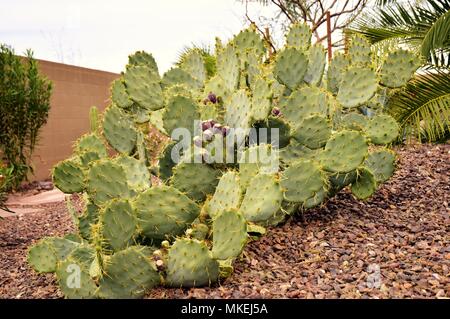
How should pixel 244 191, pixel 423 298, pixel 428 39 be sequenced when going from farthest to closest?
pixel 428 39 < pixel 244 191 < pixel 423 298

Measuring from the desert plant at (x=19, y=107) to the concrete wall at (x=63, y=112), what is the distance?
0.54 metres

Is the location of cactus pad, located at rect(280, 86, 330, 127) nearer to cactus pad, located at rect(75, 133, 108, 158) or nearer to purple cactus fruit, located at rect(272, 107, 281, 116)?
purple cactus fruit, located at rect(272, 107, 281, 116)

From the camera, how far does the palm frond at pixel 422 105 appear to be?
8.01m

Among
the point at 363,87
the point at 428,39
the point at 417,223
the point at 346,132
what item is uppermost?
the point at 428,39

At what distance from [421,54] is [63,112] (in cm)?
779

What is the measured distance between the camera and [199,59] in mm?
4938

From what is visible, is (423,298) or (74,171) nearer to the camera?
(423,298)

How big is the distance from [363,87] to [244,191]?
1617mm

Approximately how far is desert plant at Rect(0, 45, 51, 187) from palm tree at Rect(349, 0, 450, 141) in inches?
230

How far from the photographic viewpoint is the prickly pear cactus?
339cm

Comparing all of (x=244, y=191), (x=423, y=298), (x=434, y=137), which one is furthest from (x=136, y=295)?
(x=434, y=137)

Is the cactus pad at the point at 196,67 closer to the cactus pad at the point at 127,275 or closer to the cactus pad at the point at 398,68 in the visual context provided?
the cactus pad at the point at 398,68

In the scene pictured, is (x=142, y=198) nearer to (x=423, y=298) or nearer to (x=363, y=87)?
(x=423, y=298)

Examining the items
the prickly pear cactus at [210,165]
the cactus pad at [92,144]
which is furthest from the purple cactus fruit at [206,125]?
the cactus pad at [92,144]
